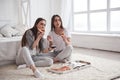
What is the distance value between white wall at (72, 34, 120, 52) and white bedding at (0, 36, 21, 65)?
238 cm

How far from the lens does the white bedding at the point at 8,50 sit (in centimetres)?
313

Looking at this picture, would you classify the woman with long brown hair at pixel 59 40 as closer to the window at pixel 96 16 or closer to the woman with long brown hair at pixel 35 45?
the woman with long brown hair at pixel 35 45

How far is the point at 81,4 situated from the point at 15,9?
83.1 inches

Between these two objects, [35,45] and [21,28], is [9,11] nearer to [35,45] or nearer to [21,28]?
[21,28]

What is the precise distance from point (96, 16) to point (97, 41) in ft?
3.00

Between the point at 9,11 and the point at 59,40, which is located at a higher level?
the point at 9,11

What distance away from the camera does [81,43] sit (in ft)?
17.9

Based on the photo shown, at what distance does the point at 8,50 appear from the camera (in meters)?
3.18

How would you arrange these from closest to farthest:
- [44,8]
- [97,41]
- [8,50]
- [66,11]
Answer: [8,50], [97,41], [66,11], [44,8]

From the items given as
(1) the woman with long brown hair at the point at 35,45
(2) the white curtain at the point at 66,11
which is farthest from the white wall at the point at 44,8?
(1) the woman with long brown hair at the point at 35,45

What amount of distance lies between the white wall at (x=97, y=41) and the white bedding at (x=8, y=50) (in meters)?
2.38

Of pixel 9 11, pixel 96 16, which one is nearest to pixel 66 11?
pixel 96 16

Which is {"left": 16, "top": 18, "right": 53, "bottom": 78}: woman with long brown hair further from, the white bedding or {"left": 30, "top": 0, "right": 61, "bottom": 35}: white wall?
{"left": 30, "top": 0, "right": 61, "bottom": 35}: white wall

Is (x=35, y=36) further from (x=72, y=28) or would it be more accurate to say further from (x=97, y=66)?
(x=72, y=28)
